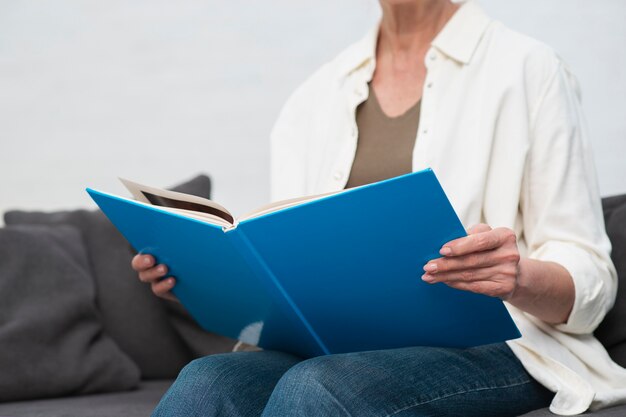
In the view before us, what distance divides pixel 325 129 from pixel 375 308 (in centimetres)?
68

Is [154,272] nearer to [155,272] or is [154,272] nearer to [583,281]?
[155,272]

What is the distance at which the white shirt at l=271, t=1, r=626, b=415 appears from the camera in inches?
53.9

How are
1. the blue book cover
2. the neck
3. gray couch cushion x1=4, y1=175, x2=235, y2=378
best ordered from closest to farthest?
1. the blue book cover
2. the neck
3. gray couch cushion x1=4, y1=175, x2=235, y2=378

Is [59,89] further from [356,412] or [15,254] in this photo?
[356,412]

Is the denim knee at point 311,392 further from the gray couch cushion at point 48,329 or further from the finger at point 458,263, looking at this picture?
the gray couch cushion at point 48,329

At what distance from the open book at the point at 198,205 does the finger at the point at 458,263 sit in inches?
6.7

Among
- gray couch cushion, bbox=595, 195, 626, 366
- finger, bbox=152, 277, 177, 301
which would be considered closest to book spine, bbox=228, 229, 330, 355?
finger, bbox=152, 277, 177, 301

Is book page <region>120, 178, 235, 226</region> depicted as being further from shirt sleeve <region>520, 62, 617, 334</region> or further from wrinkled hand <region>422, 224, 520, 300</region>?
shirt sleeve <region>520, 62, 617, 334</region>

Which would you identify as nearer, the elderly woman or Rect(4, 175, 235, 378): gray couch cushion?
the elderly woman

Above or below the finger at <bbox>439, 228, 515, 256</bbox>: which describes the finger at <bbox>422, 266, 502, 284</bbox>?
below

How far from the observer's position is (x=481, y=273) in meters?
1.12

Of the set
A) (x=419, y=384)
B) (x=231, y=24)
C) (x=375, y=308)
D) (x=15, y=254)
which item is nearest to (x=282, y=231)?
(x=375, y=308)

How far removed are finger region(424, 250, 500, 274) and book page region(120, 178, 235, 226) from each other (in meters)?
0.29

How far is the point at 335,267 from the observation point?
3.70 feet
